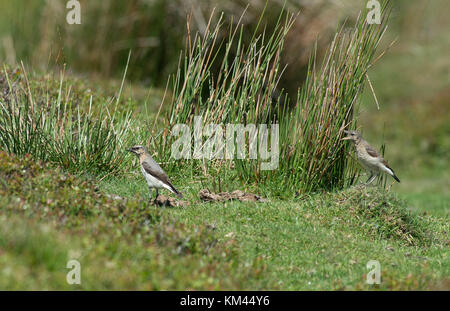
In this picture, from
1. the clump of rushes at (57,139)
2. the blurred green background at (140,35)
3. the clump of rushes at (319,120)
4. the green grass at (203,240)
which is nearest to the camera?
the green grass at (203,240)

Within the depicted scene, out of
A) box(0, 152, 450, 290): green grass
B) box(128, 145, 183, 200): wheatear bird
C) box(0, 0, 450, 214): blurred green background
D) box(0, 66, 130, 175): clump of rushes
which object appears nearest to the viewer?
box(0, 152, 450, 290): green grass

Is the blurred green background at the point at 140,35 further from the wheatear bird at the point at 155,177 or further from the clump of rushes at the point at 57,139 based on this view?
the wheatear bird at the point at 155,177

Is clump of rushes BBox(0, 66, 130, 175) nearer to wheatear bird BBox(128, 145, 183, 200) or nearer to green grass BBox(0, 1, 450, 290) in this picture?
green grass BBox(0, 1, 450, 290)

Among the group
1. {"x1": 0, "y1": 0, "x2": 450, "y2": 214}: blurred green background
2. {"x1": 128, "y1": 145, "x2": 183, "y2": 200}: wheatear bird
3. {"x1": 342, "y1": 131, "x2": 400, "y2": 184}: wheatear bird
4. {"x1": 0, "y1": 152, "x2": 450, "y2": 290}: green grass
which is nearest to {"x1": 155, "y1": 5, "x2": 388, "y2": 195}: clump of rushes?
{"x1": 342, "y1": 131, "x2": 400, "y2": 184}: wheatear bird

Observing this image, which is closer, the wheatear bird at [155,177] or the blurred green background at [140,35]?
the wheatear bird at [155,177]

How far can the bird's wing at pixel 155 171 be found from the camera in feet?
26.4

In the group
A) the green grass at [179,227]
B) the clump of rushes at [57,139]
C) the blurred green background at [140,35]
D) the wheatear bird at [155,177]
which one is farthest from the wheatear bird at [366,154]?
the blurred green background at [140,35]

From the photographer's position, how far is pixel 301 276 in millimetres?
6703

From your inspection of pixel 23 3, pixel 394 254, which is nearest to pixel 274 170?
pixel 394 254

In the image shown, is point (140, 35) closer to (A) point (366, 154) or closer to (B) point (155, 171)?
(B) point (155, 171)

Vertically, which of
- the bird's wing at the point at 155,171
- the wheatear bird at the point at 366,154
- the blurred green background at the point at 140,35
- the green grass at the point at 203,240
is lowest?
the green grass at the point at 203,240

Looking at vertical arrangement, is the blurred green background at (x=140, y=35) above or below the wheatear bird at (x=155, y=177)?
above

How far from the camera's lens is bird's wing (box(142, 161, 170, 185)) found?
8.05m
